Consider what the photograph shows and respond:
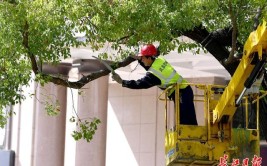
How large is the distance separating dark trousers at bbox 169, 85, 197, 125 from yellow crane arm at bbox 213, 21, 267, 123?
0.30 m

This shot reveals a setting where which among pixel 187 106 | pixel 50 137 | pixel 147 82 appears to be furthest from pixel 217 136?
pixel 50 137

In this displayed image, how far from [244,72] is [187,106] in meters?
1.11

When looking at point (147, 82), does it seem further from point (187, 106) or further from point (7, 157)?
point (7, 157)

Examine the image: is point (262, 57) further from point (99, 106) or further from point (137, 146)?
point (137, 146)

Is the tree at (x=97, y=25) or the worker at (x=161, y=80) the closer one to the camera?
the worker at (x=161, y=80)

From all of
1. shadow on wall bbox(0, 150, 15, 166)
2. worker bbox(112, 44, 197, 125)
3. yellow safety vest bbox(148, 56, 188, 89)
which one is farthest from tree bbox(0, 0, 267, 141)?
shadow on wall bbox(0, 150, 15, 166)

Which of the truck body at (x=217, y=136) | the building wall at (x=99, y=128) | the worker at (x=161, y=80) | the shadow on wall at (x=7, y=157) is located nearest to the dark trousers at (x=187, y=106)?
the worker at (x=161, y=80)

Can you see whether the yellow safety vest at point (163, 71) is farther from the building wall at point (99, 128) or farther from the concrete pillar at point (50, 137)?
the concrete pillar at point (50, 137)

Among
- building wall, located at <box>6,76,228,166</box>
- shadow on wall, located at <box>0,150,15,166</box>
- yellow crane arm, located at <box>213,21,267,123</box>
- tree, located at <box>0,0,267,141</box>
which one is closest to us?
yellow crane arm, located at <box>213,21,267,123</box>

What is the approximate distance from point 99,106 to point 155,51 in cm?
896

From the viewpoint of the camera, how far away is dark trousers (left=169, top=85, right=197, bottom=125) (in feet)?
37.9

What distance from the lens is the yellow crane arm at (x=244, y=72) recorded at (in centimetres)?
1028

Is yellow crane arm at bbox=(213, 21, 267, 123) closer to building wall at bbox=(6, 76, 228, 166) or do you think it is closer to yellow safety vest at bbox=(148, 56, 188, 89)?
yellow safety vest at bbox=(148, 56, 188, 89)

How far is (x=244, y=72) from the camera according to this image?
10773 millimetres
